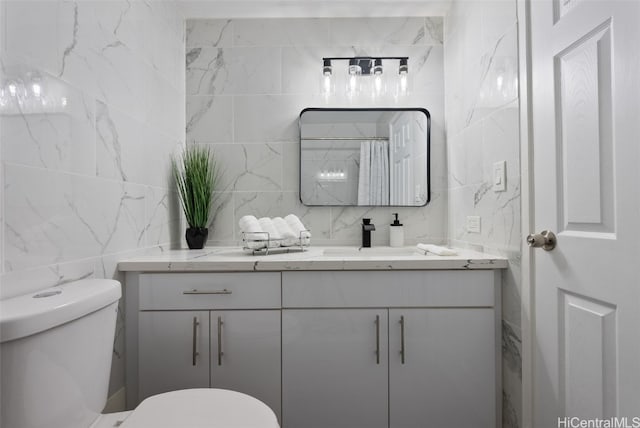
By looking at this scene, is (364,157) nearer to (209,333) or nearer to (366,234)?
(366,234)

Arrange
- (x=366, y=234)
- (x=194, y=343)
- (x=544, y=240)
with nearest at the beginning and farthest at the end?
(x=544, y=240)
(x=194, y=343)
(x=366, y=234)

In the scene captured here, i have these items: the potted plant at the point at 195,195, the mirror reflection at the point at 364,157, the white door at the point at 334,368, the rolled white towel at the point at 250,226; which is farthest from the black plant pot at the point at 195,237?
the white door at the point at 334,368

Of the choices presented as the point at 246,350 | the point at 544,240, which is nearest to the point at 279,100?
the point at 246,350

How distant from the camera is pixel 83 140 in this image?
1178 mm

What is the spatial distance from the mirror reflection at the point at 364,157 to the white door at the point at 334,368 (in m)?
0.79

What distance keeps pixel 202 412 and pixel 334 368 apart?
60 centimetres

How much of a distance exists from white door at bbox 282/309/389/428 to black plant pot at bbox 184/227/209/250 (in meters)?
0.70

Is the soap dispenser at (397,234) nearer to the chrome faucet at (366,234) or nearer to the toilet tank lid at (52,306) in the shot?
the chrome faucet at (366,234)

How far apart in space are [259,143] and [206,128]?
1.04ft

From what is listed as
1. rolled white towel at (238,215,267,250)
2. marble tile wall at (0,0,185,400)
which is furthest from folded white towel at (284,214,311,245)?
marble tile wall at (0,0,185,400)

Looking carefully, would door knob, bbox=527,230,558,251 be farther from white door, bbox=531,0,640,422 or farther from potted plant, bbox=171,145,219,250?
potted plant, bbox=171,145,219,250

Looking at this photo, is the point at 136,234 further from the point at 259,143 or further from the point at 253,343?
the point at 259,143

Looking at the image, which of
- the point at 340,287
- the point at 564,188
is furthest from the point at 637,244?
the point at 340,287

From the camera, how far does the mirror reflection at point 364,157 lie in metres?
1.97
